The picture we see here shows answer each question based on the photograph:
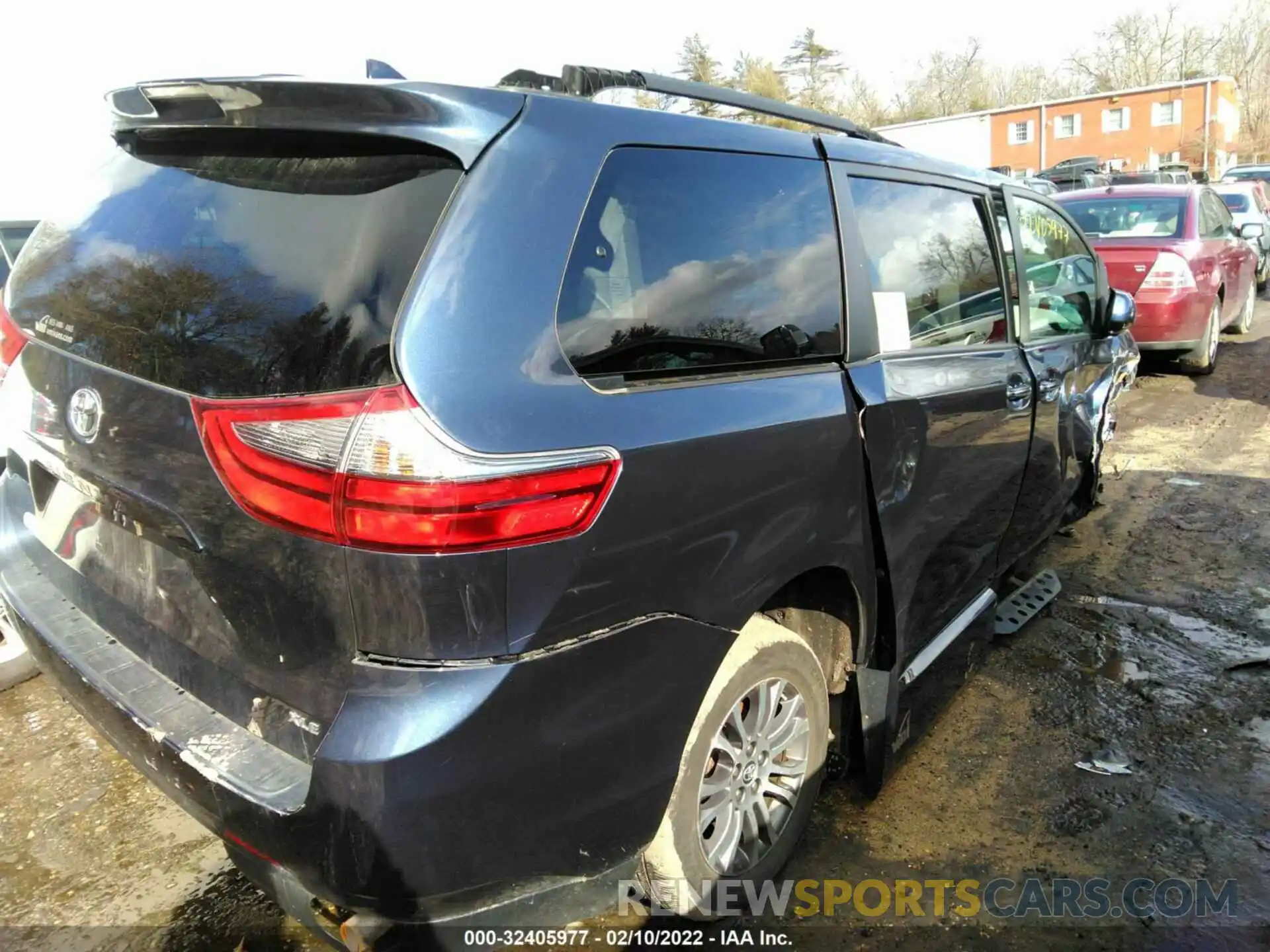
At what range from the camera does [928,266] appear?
2.84m

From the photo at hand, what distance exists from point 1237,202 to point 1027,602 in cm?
1443

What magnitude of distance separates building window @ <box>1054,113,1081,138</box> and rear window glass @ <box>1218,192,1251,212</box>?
38.9 m

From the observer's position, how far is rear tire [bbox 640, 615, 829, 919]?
197 cm

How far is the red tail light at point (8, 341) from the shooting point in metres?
2.24

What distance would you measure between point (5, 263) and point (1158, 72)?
7326 centimetres

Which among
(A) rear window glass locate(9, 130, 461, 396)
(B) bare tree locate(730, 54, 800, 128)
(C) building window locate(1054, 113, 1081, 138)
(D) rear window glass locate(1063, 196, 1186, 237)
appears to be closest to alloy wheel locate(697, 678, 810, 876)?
(A) rear window glass locate(9, 130, 461, 396)

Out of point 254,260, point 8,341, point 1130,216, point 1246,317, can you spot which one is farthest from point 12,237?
point 1246,317

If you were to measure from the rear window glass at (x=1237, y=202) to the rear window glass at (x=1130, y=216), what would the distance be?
25.2 ft

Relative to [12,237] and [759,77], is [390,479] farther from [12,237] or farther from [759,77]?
[759,77]

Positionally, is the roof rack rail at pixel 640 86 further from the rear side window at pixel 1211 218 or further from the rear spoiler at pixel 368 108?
the rear side window at pixel 1211 218

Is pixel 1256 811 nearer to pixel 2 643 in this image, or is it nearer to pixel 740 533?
pixel 740 533

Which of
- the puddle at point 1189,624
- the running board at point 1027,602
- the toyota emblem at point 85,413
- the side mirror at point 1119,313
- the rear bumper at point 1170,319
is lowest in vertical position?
the puddle at point 1189,624

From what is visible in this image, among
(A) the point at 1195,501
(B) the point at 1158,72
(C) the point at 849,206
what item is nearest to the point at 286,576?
(C) the point at 849,206

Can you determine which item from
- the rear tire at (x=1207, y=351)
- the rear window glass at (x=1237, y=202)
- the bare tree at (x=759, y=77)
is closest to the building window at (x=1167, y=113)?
the bare tree at (x=759, y=77)
